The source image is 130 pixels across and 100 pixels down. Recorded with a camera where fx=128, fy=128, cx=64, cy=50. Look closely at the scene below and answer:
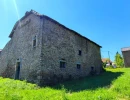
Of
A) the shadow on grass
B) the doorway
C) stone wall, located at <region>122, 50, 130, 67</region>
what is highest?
stone wall, located at <region>122, 50, 130, 67</region>

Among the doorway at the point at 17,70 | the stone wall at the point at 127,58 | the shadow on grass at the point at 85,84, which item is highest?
the stone wall at the point at 127,58

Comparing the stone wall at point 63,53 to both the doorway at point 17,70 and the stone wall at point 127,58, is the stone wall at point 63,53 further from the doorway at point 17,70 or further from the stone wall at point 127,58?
the stone wall at point 127,58

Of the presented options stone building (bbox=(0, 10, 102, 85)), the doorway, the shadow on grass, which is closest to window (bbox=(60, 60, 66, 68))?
stone building (bbox=(0, 10, 102, 85))

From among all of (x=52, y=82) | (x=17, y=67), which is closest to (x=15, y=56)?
(x=17, y=67)

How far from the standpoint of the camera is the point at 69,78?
15.5 m

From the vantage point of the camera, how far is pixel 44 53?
1311 centimetres

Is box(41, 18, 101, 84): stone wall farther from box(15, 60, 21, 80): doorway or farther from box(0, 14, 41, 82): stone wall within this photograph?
box(15, 60, 21, 80): doorway

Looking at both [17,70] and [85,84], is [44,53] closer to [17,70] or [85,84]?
[85,84]

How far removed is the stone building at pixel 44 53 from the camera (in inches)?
519

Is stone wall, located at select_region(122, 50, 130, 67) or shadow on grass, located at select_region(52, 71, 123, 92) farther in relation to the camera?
stone wall, located at select_region(122, 50, 130, 67)

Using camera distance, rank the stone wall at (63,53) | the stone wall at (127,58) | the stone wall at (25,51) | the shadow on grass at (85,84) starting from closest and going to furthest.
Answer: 1. the shadow on grass at (85,84)
2. the stone wall at (63,53)
3. the stone wall at (25,51)
4. the stone wall at (127,58)

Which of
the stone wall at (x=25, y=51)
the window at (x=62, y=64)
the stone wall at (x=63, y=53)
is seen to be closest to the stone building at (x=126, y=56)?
the stone wall at (x=63, y=53)

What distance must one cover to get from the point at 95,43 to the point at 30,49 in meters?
12.4

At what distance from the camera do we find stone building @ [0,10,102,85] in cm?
1319
